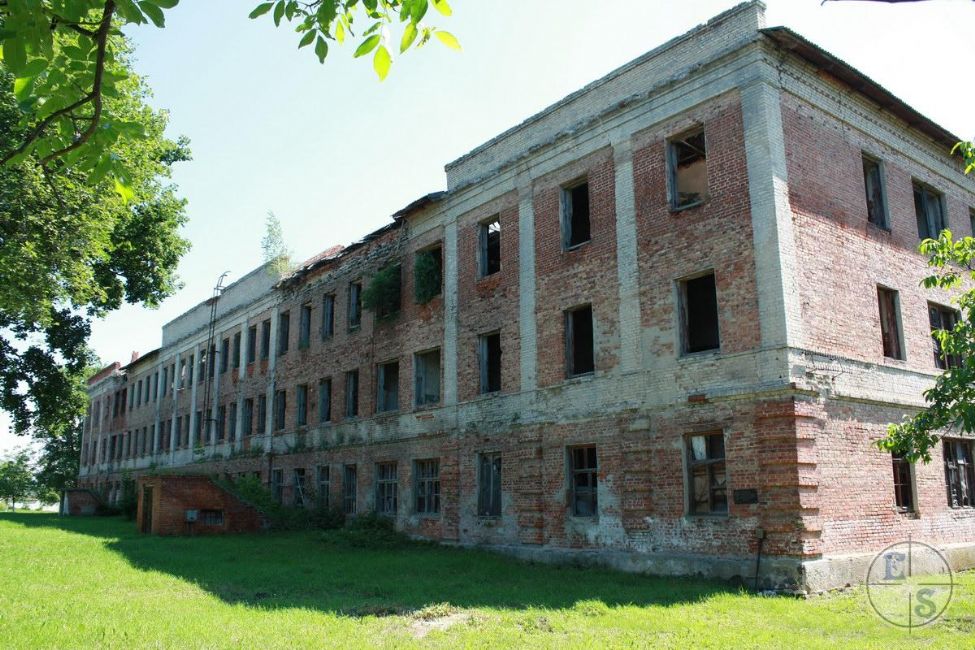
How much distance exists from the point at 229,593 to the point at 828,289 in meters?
11.9

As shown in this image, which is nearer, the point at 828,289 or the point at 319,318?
the point at 828,289

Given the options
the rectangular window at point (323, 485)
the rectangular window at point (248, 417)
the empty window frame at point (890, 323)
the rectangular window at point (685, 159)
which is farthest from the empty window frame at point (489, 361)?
the rectangular window at point (248, 417)

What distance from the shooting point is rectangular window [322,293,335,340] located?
1077 inches

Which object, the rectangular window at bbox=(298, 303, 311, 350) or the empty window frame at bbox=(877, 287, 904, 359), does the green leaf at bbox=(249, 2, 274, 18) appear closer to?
the empty window frame at bbox=(877, 287, 904, 359)

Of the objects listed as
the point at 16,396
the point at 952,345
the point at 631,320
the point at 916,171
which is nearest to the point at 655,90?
the point at 631,320

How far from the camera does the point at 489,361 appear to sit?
20000 mm

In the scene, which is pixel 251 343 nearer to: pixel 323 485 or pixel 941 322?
pixel 323 485

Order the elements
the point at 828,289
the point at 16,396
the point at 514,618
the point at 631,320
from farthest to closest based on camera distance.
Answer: the point at 16,396, the point at 631,320, the point at 828,289, the point at 514,618

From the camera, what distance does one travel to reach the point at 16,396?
90.9ft

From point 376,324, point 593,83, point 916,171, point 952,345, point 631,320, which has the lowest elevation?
point 952,345

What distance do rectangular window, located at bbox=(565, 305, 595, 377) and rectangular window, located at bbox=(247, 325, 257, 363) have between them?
1881 centimetres

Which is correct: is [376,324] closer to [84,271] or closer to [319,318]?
[319,318]

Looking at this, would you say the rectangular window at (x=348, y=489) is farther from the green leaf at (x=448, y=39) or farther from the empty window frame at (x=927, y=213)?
the green leaf at (x=448, y=39)

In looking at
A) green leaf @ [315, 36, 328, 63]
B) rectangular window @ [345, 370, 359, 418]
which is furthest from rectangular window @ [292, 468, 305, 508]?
green leaf @ [315, 36, 328, 63]
